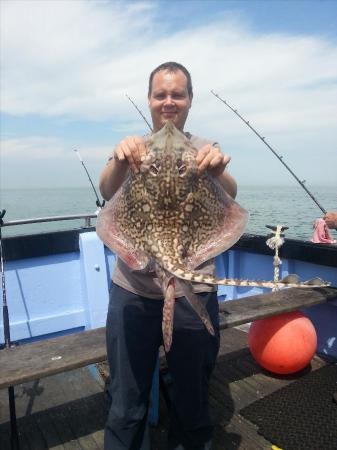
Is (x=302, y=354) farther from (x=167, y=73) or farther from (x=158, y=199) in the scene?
(x=167, y=73)

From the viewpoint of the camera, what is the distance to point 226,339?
5.26 m

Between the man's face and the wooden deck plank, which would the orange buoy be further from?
the man's face

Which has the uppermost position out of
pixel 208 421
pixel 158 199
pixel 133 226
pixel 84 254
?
pixel 158 199

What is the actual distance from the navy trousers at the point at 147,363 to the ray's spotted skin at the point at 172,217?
43 centimetres

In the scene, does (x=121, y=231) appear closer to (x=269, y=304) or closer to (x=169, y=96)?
(x=169, y=96)

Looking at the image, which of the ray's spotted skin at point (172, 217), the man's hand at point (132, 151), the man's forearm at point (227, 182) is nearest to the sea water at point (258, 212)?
the man's forearm at point (227, 182)

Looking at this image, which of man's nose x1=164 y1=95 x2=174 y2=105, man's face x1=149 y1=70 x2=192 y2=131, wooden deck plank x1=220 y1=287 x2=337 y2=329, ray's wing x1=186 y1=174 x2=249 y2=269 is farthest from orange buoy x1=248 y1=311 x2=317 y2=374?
man's nose x1=164 y1=95 x2=174 y2=105

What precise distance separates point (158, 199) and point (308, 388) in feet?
10.5

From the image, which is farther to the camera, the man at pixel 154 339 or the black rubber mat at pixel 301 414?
the black rubber mat at pixel 301 414

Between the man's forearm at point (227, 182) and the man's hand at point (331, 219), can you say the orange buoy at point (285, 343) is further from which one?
the man's forearm at point (227, 182)

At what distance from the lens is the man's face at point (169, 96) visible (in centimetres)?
235

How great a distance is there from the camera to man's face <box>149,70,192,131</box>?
2.35 m

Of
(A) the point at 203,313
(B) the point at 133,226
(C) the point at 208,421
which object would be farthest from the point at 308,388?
(B) the point at 133,226

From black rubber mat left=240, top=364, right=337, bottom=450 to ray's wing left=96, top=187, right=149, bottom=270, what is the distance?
2309 mm
